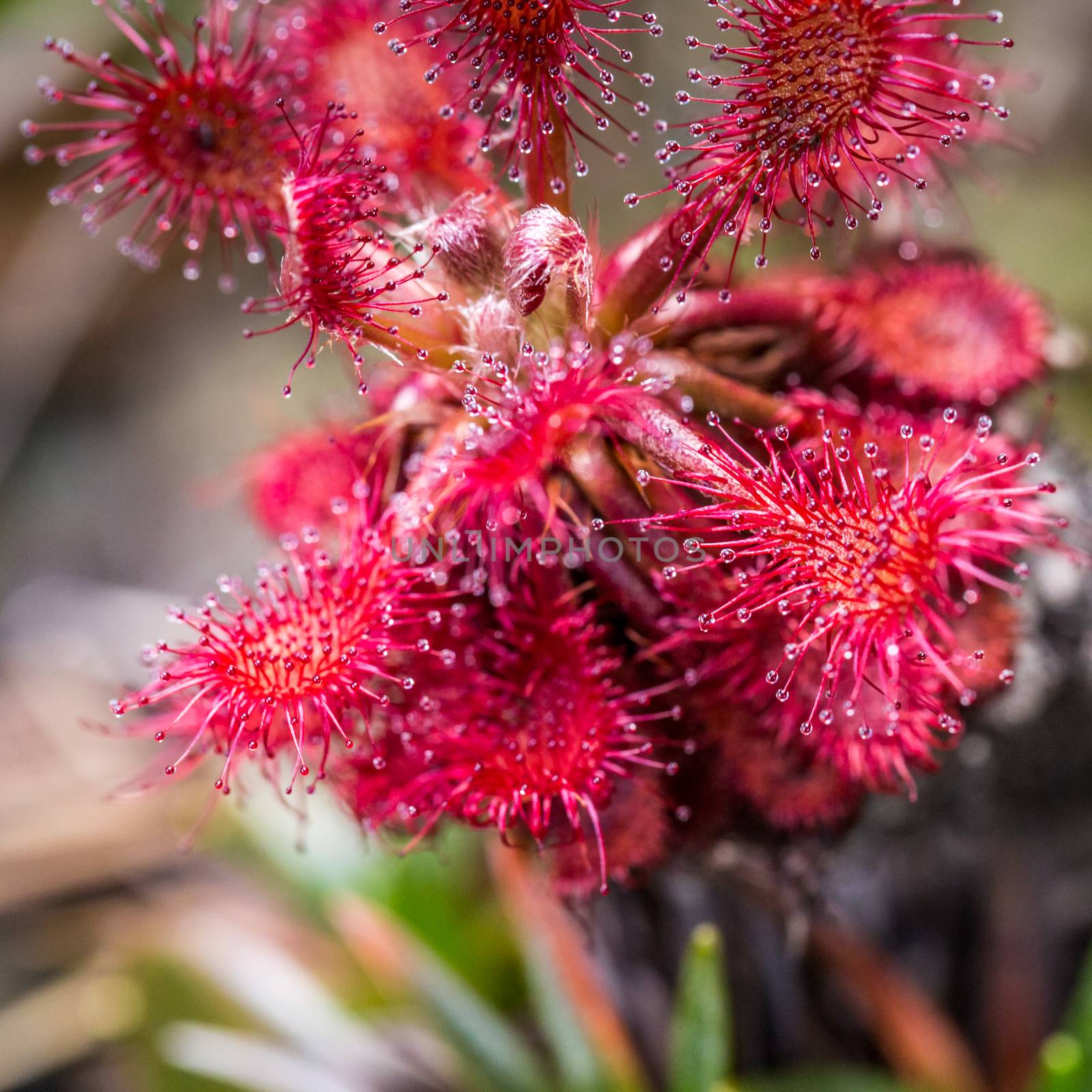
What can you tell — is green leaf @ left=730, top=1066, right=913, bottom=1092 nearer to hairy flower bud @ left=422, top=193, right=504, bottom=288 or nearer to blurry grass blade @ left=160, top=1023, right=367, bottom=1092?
blurry grass blade @ left=160, top=1023, right=367, bottom=1092

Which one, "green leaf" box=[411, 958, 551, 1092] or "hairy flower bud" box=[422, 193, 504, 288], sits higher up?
"hairy flower bud" box=[422, 193, 504, 288]

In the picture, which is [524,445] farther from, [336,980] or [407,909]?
[336,980]

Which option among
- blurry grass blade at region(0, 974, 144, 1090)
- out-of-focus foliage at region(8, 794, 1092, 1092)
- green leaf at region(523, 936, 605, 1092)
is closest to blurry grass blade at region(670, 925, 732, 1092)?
out-of-focus foliage at region(8, 794, 1092, 1092)

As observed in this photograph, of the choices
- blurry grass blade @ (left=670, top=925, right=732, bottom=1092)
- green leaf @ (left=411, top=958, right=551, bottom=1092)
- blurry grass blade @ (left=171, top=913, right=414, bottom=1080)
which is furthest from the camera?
blurry grass blade @ (left=171, top=913, right=414, bottom=1080)

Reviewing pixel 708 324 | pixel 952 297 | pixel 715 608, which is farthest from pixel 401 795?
pixel 952 297

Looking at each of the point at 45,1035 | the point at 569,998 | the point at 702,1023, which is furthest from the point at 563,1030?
the point at 45,1035

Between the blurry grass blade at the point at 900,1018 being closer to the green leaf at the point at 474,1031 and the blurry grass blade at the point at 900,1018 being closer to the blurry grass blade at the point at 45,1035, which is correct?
the green leaf at the point at 474,1031
